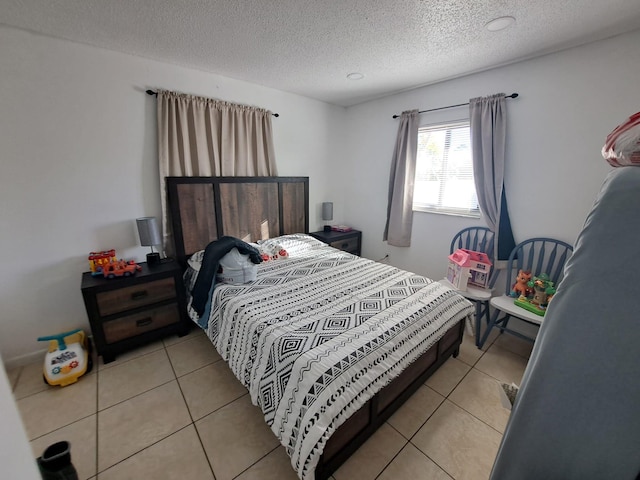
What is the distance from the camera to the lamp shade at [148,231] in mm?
2209

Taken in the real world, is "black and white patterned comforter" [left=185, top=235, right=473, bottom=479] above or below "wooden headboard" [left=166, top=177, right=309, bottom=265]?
below

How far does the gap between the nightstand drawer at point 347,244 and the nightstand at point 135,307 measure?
6.26 feet

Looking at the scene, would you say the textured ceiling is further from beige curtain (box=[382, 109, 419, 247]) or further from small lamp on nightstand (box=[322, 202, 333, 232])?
small lamp on nightstand (box=[322, 202, 333, 232])

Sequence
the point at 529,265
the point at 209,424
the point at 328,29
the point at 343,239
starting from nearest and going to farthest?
1. the point at 209,424
2. the point at 328,29
3. the point at 529,265
4. the point at 343,239

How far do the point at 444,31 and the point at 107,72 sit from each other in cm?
262

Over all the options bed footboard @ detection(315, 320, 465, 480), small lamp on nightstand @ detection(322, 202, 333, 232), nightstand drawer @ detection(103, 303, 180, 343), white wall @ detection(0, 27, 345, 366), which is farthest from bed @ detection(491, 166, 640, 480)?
small lamp on nightstand @ detection(322, 202, 333, 232)

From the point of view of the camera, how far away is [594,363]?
52 cm

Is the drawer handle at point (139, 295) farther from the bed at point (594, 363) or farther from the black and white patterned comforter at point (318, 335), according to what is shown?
the bed at point (594, 363)

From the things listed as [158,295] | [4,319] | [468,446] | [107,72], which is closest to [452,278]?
[468,446]

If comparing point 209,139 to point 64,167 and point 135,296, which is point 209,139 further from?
point 135,296

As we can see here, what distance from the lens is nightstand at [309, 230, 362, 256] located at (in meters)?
3.43

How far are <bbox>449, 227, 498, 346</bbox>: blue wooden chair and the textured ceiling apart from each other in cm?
157

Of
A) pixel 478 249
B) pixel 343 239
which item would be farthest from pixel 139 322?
pixel 478 249

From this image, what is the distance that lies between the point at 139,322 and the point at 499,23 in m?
3.48
